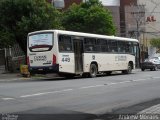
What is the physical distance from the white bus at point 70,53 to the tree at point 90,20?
13.8 meters

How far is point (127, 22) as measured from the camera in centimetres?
8556

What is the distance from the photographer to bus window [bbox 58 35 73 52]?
2823 centimetres

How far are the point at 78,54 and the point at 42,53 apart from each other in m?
2.88

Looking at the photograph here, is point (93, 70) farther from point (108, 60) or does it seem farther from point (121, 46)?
point (121, 46)

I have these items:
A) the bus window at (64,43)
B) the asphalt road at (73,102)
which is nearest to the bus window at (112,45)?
the bus window at (64,43)

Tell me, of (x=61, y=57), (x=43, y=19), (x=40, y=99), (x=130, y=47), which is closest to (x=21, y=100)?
(x=40, y=99)

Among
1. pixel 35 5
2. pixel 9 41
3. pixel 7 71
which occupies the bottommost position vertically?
pixel 7 71

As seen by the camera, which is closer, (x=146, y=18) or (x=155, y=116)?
(x=155, y=116)

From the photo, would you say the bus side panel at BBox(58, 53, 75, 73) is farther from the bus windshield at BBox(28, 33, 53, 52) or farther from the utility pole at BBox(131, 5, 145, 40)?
the utility pole at BBox(131, 5, 145, 40)

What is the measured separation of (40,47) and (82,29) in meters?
21.8

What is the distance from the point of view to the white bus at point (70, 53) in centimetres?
2800

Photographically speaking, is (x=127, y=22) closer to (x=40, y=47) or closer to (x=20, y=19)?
(x=20, y=19)

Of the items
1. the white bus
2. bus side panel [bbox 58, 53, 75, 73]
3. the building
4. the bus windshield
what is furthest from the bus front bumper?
the building

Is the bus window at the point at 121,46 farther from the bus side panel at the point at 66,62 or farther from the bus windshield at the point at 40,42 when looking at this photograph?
the bus windshield at the point at 40,42
